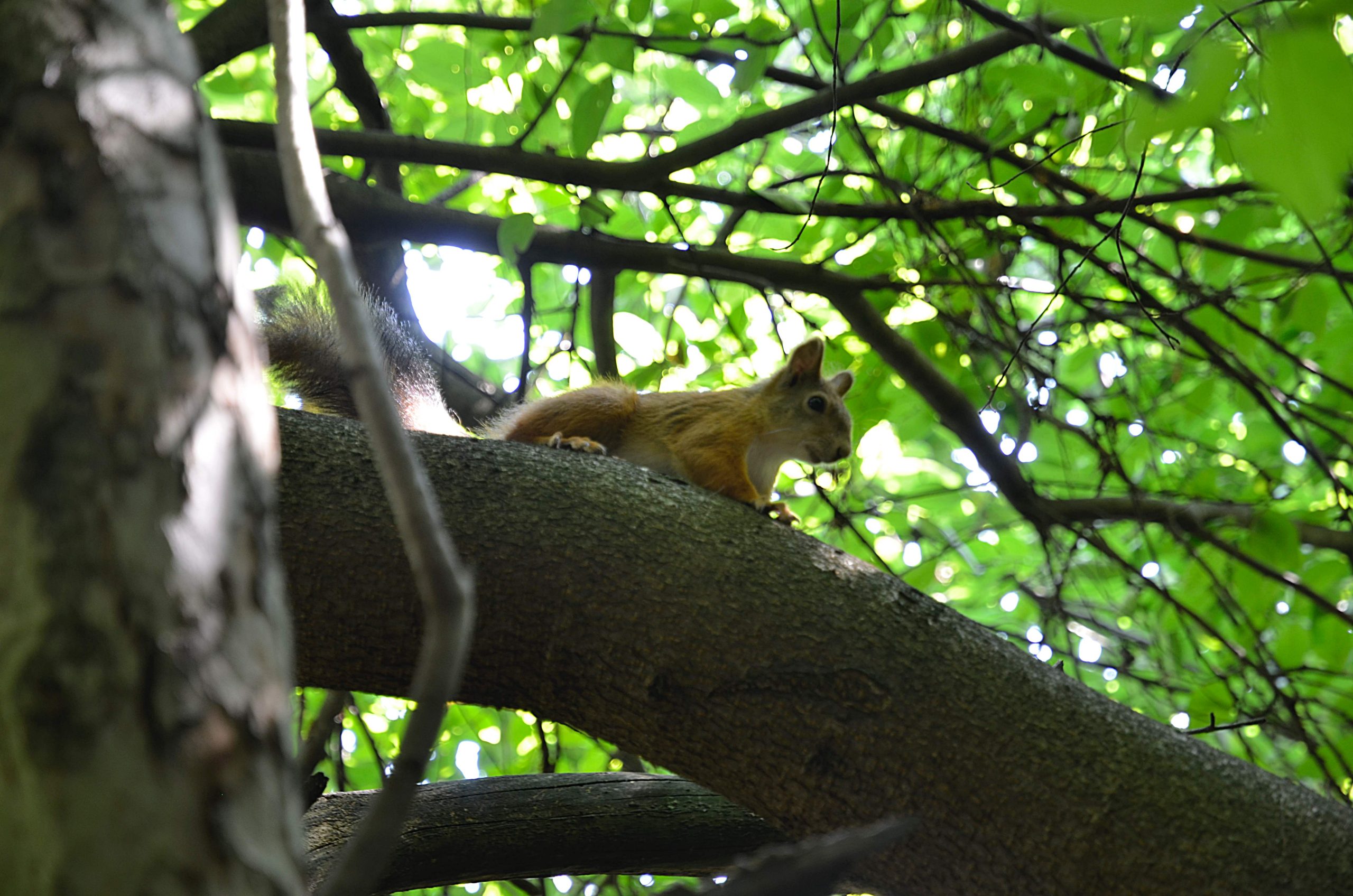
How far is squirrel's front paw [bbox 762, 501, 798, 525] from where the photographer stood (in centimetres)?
266

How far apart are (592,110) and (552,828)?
4.82ft

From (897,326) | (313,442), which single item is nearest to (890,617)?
(313,442)

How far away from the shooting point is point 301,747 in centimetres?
280

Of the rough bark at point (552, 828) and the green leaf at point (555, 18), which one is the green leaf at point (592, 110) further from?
the rough bark at point (552, 828)

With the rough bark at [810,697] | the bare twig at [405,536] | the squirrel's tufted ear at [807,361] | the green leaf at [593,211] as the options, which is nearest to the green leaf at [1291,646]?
the rough bark at [810,697]

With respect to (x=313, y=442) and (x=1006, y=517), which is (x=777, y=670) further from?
(x=1006, y=517)

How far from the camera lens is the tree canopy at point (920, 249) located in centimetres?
248

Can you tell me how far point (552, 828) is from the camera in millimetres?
2148

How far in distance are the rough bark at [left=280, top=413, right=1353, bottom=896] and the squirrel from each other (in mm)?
928

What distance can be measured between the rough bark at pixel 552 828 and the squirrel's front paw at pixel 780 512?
0.70 meters

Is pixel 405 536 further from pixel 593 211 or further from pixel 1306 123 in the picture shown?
pixel 593 211

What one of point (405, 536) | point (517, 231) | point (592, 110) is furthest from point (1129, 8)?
point (517, 231)

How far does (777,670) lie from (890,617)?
22 cm

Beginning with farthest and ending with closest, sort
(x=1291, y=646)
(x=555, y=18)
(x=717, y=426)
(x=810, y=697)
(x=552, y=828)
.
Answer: (x=717, y=426)
(x=1291, y=646)
(x=552, y=828)
(x=555, y=18)
(x=810, y=697)
